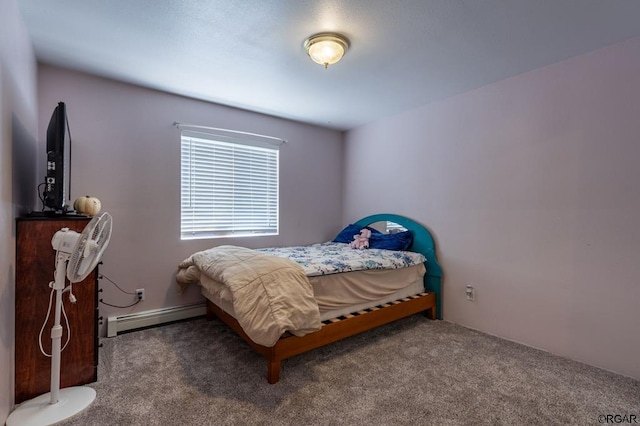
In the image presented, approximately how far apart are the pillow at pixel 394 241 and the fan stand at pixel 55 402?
2.67 meters

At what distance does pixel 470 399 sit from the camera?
68.9 inches

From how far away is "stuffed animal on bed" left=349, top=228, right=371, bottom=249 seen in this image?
3.39 meters

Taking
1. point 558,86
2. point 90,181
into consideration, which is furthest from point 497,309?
point 90,181

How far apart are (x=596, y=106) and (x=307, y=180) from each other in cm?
287

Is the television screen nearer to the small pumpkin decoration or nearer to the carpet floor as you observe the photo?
the small pumpkin decoration

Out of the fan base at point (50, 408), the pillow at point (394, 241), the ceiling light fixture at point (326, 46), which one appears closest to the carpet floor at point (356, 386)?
the fan base at point (50, 408)

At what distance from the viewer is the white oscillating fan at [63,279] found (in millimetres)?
1504

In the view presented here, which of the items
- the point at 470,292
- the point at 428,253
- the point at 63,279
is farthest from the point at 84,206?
the point at 470,292

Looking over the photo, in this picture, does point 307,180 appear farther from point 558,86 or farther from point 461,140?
point 558,86

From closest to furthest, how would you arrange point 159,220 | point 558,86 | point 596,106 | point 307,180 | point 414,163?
1. point 596,106
2. point 558,86
3. point 159,220
4. point 414,163
5. point 307,180

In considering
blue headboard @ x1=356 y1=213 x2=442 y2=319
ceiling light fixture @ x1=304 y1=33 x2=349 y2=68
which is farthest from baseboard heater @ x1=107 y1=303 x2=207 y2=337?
ceiling light fixture @ x1=304 y1=33 x2=349 y2=68

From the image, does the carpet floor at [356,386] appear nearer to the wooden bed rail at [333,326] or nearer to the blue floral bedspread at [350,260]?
the wooden bed rail at [333,326]

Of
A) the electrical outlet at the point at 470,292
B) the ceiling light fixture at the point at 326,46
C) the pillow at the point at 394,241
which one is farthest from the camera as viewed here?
the pillow at the point at 394,241

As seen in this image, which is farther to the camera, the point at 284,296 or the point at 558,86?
the point at 558,86
